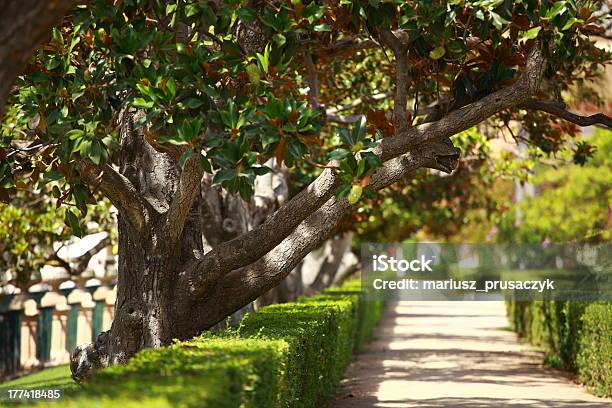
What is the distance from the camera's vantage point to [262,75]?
7.66 metres

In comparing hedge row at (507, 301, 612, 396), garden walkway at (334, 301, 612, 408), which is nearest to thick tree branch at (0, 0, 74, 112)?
garden walkway at (334, 301, 612, 408)

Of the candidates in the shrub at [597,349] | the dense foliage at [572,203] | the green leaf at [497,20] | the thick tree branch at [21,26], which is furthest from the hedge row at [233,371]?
the dense foliage at [572,203]

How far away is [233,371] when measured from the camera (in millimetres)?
5348

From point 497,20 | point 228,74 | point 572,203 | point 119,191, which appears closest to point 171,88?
point 228,74

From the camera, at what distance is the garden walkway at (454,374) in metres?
13.4

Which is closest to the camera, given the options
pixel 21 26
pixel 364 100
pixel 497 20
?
pixel 21 26

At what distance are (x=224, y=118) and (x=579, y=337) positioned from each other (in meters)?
10.1

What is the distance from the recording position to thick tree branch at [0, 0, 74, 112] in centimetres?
423

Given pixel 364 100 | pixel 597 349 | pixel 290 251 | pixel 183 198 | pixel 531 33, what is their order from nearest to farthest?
1. pixel 531 33
2. pixel 183 198
3. pixel 290 251
4. pixel 597 349
5. pixel 364 100

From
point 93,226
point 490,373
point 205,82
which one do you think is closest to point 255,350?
point 205,82

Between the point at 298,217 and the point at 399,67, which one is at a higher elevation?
the point at 399,67

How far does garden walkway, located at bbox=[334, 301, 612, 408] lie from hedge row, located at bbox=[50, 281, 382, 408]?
9.37 ft

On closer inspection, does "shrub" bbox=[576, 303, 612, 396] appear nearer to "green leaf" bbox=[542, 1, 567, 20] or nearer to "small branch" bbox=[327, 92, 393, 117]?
"small branch" bbox=[327, 92, 393, 117]

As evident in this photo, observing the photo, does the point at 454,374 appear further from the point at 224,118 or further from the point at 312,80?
the point at 224,118
